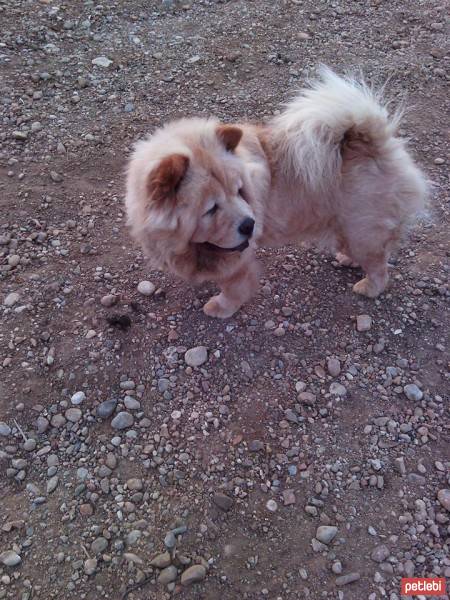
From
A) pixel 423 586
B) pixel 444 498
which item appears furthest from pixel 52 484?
pixel 444 498

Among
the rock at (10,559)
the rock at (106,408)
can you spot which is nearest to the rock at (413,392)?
the rock at (106,408)

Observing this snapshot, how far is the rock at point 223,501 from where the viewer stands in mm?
2922

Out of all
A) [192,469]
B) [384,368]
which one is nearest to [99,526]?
[192,469]

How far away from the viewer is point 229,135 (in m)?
3.01

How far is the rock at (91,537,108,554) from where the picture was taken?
→ 276cm

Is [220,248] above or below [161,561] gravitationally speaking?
above

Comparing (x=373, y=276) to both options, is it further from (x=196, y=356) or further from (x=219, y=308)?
(x=196, y=356)

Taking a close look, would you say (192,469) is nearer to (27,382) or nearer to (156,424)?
(156,424)

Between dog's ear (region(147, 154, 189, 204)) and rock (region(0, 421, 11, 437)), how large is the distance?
1.84 m

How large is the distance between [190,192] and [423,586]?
2639 millimetres

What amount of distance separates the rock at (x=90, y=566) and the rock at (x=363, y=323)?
2.50m

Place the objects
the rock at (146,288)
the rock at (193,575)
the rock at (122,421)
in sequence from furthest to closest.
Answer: the rock at (146,288)
the rock at (122,421)
the rock at (193,575)

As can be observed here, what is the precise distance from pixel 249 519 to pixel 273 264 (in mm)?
2230

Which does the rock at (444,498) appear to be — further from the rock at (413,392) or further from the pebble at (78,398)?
the pebble at (78,398)
